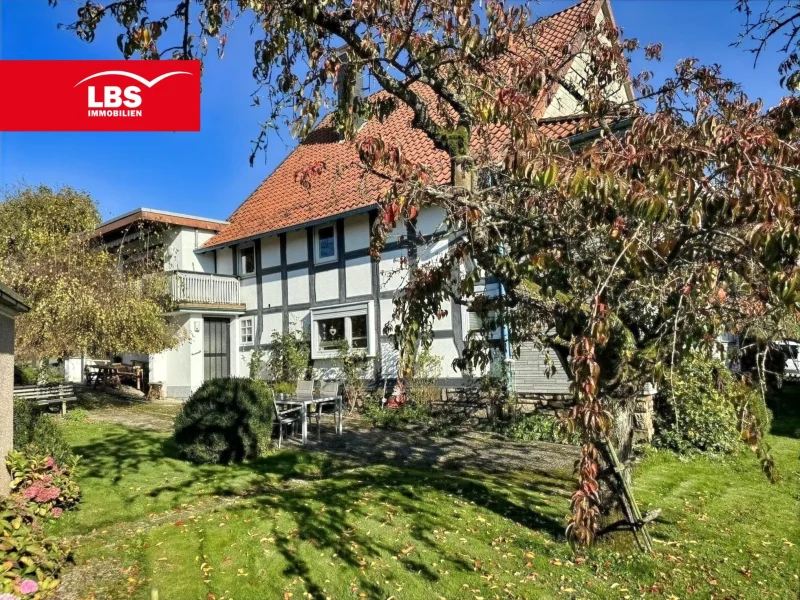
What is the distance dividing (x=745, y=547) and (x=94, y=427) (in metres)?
10.9

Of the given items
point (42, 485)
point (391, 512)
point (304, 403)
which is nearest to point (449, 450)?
point (304, 403)

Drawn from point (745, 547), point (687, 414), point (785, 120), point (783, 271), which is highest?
point (785, 120)

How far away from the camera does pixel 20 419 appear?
6605 mm

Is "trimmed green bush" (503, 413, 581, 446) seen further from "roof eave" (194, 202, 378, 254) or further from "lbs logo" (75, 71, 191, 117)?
"lbs logo" (75, 71, 191, 117)

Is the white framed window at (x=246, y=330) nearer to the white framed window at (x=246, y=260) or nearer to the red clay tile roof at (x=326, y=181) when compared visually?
the white framed window at (x=246, y=260)

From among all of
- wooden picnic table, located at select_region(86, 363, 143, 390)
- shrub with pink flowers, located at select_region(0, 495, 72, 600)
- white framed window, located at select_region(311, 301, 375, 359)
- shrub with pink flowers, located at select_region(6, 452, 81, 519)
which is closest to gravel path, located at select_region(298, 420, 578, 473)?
white framed window, located at select_region(311, 301, 375, 359)

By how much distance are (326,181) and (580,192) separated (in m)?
14.8

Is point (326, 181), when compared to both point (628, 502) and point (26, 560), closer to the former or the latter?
point (628, 502)

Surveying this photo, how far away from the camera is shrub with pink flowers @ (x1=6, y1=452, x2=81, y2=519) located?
552 cm

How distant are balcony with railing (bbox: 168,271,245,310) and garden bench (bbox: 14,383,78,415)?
157 inches

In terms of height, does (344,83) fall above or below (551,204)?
above

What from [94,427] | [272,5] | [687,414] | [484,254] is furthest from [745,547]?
[94,427]

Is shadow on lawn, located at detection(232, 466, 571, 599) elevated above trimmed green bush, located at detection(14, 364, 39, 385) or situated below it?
below

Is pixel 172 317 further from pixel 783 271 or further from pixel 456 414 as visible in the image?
pixel 783 271
